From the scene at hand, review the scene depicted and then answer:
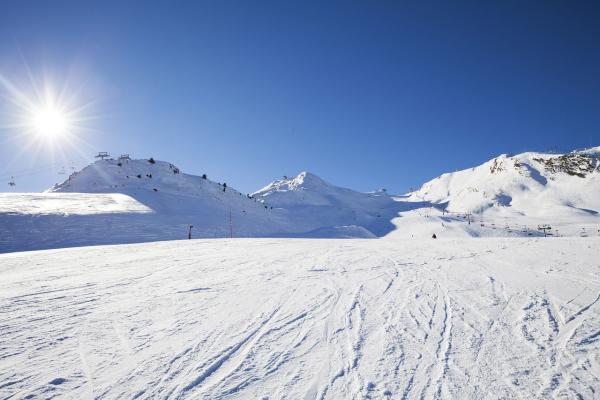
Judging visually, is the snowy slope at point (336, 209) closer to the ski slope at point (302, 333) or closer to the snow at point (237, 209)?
the snow at point (237, 209)

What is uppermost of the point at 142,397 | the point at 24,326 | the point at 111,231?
the point at 111,231

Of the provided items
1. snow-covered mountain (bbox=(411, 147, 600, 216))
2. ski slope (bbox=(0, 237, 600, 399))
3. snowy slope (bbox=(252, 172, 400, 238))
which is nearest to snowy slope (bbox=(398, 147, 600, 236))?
snow-covered mountain (bbox=(411, 147, 600, 216))

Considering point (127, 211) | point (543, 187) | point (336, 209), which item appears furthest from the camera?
point (336, 209)

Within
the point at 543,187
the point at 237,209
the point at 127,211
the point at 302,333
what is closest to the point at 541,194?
the point at 543,187

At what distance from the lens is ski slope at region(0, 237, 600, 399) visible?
11.5 feet

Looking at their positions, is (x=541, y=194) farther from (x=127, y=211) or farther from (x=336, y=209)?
(x=127, y=211)

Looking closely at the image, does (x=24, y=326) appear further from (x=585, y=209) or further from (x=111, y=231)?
(x=585, y=209)

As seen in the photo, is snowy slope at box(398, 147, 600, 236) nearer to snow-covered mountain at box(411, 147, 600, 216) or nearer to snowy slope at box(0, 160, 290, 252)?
snow-covered mountain at box(411, 147, 600, 216)

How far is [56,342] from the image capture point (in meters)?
4.48

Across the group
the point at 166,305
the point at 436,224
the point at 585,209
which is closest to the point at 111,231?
the point at 166,305

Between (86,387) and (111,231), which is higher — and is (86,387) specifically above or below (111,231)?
below

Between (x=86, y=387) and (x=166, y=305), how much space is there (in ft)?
8.99

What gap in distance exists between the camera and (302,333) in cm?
486

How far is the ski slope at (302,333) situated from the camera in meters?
3.49
